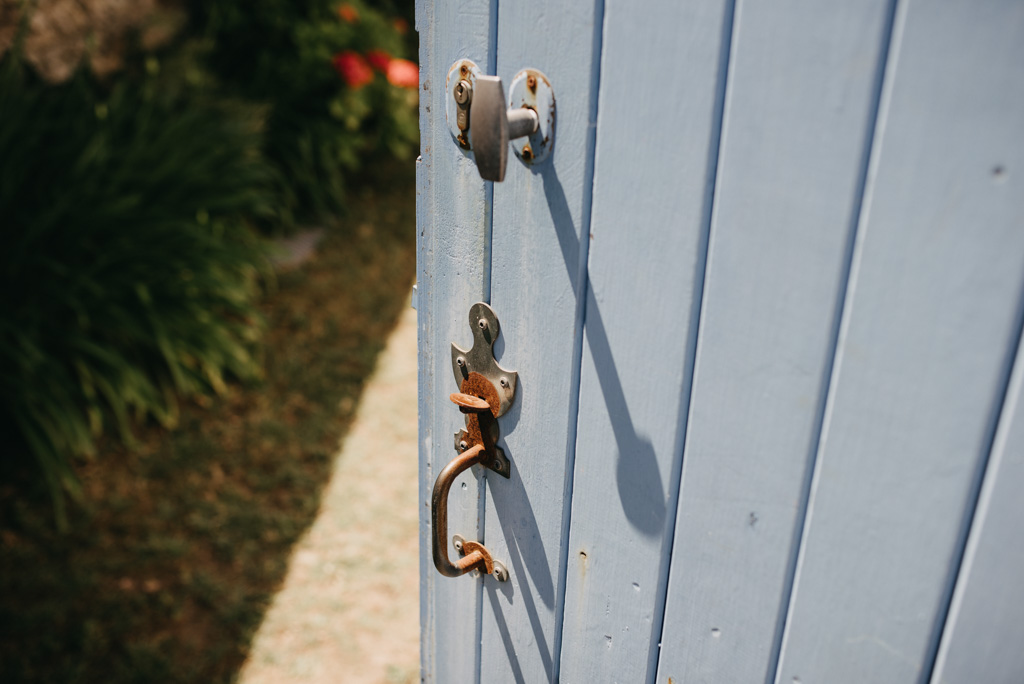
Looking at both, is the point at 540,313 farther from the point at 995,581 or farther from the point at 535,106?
the point at 995,581

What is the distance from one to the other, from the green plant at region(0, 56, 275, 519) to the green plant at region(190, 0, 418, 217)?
1.23 m

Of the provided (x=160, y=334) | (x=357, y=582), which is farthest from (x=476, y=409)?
(x=160, y=334)

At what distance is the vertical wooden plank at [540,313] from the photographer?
84cm

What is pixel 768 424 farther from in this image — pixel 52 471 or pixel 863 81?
pixel 52 471

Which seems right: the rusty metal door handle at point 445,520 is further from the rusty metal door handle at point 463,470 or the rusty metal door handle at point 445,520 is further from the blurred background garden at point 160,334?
the blurred background garden at point 160,334

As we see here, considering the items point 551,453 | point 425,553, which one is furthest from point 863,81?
point 425,553

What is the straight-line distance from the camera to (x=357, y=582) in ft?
9.73

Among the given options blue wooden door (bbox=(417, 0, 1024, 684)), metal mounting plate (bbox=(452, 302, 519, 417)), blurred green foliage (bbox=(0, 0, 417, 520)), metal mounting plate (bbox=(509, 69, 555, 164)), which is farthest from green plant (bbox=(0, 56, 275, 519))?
metal mounting plate (bbox=(509, 69, 555, 164))

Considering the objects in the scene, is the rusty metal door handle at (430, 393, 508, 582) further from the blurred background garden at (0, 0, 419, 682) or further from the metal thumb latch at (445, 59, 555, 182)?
the blurred background garden at (0, 0, 419, 682)

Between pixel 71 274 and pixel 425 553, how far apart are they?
9.08ft

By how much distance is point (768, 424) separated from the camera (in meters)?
0.78

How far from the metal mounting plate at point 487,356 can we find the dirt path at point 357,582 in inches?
76.8

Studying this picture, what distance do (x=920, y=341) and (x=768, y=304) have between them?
5.6 inches

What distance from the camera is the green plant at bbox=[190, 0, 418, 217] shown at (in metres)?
5.43
